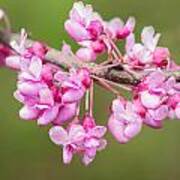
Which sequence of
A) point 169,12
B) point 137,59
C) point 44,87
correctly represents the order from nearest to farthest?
point 44,87, point 137,59, point 169,12

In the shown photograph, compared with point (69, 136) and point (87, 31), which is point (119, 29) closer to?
point (87, 31)

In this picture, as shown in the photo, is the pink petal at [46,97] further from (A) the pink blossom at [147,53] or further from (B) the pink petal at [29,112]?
(A) the pink blossom at [147,53]

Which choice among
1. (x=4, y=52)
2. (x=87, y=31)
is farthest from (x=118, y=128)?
→ (x=4, y=52)

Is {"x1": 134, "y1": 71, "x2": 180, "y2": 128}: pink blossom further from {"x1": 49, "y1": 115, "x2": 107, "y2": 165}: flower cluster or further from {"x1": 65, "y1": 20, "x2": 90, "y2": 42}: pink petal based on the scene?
{"x1": 65, "y1": 20, "x2": 90, "y2": 42}: pink petal

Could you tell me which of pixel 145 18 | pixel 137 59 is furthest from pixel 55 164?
pixel 137 59

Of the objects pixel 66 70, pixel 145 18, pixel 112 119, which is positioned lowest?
pixel 112 119

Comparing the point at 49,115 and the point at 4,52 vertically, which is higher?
the point at 4,52

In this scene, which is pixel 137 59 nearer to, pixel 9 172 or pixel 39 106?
pixel 39 106
